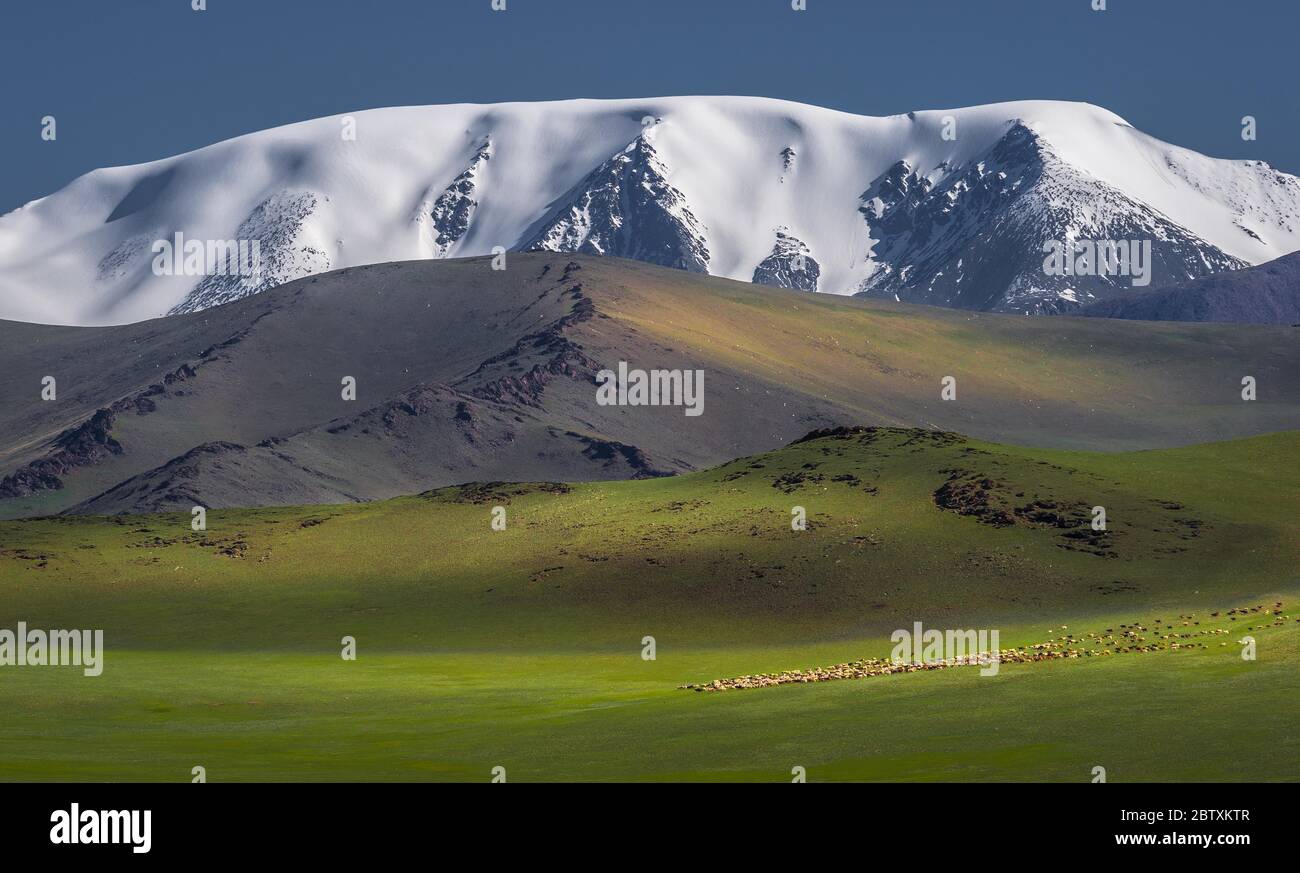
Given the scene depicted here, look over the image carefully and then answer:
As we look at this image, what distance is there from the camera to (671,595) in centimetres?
11850

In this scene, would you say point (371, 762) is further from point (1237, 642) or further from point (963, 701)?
point (1237, 642)

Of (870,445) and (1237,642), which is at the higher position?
(870,445)

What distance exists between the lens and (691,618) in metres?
113

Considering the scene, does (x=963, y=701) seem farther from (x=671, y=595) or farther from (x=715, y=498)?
(x=715, y=498)

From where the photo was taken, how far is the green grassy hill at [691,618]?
1797 inches

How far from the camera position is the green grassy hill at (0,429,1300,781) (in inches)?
1797
